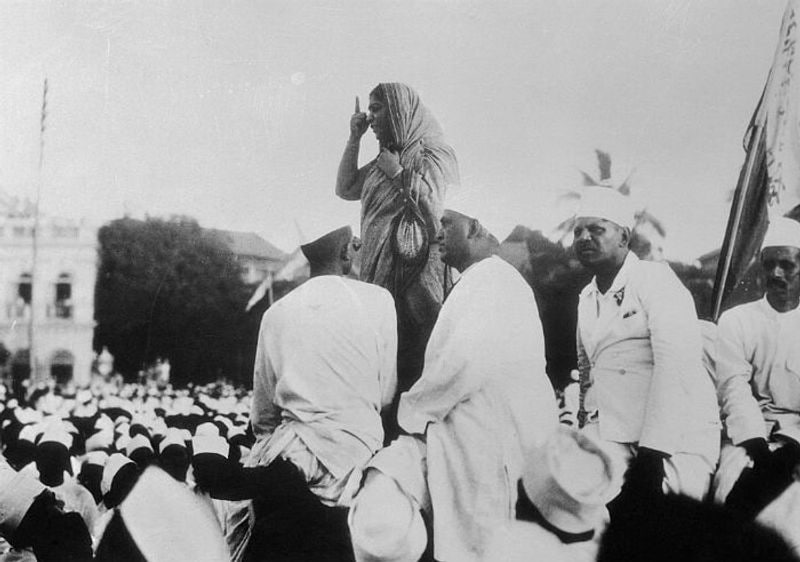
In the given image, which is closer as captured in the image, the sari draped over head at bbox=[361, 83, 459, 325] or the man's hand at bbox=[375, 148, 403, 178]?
the sari draped over head at bbox=[361, 83, 459, 325]

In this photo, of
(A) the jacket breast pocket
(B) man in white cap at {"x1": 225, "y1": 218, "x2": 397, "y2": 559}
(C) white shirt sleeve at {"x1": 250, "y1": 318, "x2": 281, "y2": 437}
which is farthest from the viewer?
(A) the jacket breast pocket

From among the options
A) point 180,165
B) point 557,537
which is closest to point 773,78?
point 557,537

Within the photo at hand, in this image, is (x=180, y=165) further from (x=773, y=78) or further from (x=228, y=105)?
(x=773, y=78)

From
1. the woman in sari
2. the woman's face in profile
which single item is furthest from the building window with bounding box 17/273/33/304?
the woman's face in profile

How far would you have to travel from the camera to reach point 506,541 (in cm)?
398

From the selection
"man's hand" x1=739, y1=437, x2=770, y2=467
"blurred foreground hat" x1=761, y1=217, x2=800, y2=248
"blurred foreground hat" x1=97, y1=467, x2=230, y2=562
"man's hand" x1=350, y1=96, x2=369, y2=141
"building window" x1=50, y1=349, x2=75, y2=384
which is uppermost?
"man's hand" x1=350, y1=96, x2=369, y2=141

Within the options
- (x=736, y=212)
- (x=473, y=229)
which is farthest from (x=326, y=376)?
(x=736, y=212)

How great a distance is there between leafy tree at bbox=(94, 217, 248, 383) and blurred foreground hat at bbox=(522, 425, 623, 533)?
1754 mm

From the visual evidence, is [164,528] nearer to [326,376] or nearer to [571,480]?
[326,376]

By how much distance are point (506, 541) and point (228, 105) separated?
2.79m

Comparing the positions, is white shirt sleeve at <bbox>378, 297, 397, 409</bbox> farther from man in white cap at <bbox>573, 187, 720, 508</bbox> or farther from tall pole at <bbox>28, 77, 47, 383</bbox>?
tall pole at <bbox>28, 77, 47, 383</bbox>

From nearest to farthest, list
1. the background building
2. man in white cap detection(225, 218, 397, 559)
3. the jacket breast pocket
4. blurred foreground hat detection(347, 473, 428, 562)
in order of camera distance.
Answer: blurred foreground hat detection(347, 473, 428, 562) < man in white cap detection(225, 218, 397, 559) < the jacket breast pocket < the background building

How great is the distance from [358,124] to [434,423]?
1.70 meters

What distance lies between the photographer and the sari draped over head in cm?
427
